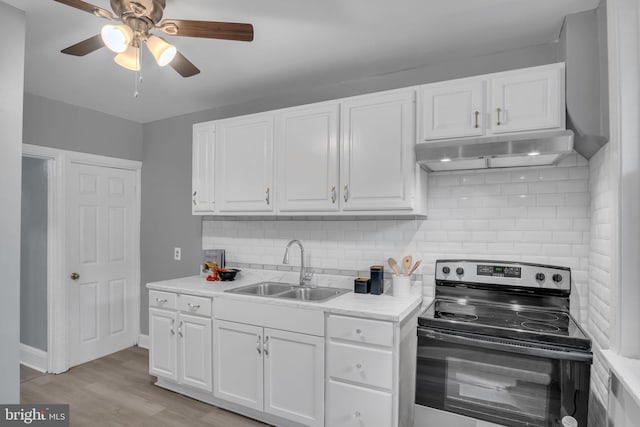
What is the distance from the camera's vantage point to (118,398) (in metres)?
2.91

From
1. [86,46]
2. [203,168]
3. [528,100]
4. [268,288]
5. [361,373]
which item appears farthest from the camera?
[203,168]

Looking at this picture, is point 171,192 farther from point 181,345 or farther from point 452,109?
point 452,109

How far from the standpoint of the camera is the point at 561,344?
174cm

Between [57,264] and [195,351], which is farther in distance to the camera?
[57,264]

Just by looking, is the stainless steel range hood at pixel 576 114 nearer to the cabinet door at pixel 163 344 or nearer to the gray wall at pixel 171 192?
the gray wall at pixel 171 192

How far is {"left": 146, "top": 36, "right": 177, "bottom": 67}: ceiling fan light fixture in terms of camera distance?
173cm

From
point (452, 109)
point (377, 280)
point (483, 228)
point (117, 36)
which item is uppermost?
point (117, 36)

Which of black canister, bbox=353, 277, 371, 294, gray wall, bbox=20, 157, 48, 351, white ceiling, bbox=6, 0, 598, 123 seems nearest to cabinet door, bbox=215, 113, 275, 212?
white ceiling, bbox=6, 0, 598, 123

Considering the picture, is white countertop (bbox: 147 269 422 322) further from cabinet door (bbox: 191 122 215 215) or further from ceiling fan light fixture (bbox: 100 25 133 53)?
ceiling fan light fixture (bbox: 100 25 133 53)

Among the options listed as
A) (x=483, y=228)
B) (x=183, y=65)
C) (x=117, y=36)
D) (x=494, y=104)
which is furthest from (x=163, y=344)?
(x=494, y=104)

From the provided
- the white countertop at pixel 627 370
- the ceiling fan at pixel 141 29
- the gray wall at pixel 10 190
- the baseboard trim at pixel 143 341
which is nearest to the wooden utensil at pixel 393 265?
the white countertop at pixel 627 370

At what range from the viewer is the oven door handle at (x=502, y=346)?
67.1 inches

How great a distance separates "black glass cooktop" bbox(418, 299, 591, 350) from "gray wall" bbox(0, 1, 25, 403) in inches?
86.3

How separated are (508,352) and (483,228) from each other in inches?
33.5
